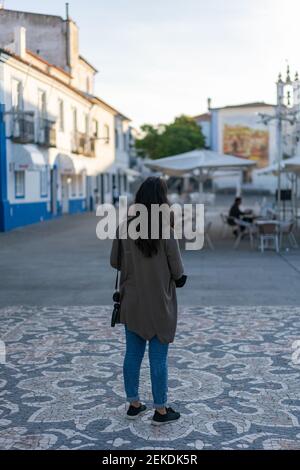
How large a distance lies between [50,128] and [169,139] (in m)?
33.3

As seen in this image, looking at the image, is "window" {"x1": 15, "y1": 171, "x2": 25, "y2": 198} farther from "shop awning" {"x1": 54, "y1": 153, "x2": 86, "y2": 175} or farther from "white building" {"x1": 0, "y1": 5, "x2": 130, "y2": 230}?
"shop awning" {"x1": 54, "y1": 153, "x2": 86, "y2": 175}

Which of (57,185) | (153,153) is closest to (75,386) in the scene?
(57,185)

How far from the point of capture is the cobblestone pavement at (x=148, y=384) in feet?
12.9

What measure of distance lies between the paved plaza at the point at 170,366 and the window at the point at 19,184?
12.3m

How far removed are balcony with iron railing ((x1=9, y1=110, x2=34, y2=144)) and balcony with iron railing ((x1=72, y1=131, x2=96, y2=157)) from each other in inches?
348

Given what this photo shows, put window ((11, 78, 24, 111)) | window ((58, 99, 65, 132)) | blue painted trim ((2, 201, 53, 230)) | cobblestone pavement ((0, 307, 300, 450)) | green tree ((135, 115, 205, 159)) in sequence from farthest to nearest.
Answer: green tree ((135, 115, 205, 159))
window ((58, 99, 65, 132))
window ((11, 78, 24, 111))
blue painted trim ((2, 201, 53, 230))
cobblestone pavement ((0, 307, 300, 450))

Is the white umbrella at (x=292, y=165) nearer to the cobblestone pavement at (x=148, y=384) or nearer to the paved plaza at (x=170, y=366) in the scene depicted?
the paved plaza at (x=170, y=366)

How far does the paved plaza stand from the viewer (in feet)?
13.0

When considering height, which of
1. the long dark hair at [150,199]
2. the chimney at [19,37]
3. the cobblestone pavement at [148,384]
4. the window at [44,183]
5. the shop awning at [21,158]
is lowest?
the cobblestone pavement at [148,384]

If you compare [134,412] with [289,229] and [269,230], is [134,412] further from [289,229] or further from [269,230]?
[289,229]

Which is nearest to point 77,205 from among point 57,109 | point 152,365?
point 57,109

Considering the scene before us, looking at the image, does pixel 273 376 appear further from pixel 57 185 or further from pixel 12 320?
pixel 57 185

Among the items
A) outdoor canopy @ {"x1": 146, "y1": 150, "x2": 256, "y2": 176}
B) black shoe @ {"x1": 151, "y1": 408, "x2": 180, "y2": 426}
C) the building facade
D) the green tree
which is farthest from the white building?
the building facade

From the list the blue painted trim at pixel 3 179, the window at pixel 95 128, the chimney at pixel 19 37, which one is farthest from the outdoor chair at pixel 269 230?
the window at pixel 95 128
